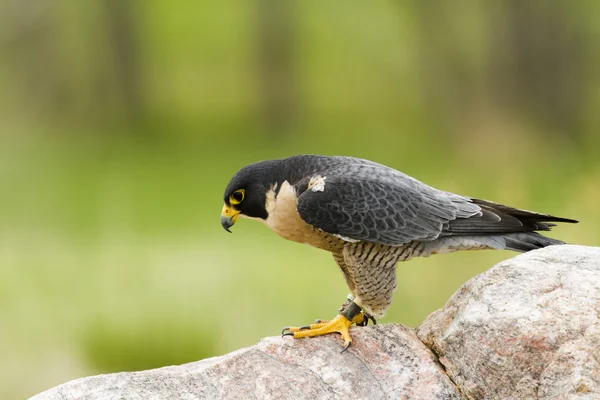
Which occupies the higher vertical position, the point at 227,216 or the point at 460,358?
the point at 227,216

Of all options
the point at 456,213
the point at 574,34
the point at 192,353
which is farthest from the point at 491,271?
the point at 574,34

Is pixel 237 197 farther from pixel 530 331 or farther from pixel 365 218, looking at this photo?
pixel 530 331

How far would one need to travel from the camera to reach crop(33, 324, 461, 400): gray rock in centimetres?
276

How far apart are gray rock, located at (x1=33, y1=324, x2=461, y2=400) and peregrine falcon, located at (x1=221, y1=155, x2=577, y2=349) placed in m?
0.13

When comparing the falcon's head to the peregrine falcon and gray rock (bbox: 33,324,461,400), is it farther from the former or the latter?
gray rock (bbox: 33,324,461,400)

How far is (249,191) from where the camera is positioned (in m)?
3.16

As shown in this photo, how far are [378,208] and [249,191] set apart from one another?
64 centimetres

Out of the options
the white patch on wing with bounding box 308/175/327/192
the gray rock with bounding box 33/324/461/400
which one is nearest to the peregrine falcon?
the white patch on wing with bounding box 308/175/327/192

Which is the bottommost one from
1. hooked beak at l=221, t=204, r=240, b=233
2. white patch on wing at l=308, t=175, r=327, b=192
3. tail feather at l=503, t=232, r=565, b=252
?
tail feather at l=503, t=232, r=565, b=252

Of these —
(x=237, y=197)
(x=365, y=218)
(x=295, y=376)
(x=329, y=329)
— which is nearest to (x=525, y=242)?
(x=365, y=218)

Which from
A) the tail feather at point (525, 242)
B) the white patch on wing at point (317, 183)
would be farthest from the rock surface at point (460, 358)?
the white patch on wing at point (317, 183)

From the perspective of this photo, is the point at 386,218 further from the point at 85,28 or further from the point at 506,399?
the point at 85,28

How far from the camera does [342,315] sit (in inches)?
128

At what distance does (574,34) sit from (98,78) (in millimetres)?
4967
